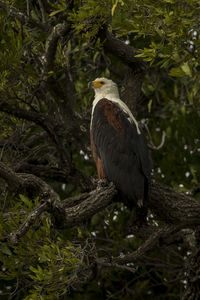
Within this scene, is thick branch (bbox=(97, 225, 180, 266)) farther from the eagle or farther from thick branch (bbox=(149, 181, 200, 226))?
the eagle

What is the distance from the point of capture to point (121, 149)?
182 inches

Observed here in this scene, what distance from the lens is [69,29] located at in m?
4.45

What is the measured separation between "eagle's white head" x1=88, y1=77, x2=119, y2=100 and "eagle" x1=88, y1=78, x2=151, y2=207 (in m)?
0.39

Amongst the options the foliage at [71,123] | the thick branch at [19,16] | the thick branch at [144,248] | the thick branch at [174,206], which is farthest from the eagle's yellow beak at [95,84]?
the thick branch at [144,248]

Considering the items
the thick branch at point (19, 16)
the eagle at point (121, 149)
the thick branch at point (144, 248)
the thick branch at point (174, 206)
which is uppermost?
the thick branch at point (19, 16)

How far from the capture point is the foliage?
3.69m

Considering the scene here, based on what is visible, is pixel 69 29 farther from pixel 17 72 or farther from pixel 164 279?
pixel 164 279

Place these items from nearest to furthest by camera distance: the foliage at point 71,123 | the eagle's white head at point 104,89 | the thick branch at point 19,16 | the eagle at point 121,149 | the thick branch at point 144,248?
the foliage at point 71,123
the thick branch at point 144,248
the eagle at point 121,149
the thick branch at point 19,16
the eagle's white head at point 104,89

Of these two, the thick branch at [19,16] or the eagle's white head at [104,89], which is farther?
the eagle's white head at [104,89]

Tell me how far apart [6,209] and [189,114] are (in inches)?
93.2

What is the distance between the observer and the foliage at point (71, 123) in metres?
3.69

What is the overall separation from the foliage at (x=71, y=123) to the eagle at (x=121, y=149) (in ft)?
0.86

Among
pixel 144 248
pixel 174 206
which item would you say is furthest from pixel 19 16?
pixel 144 248

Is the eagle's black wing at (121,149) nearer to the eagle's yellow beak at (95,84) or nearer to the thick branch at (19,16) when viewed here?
the eagle's yellow beak at (95,84)
